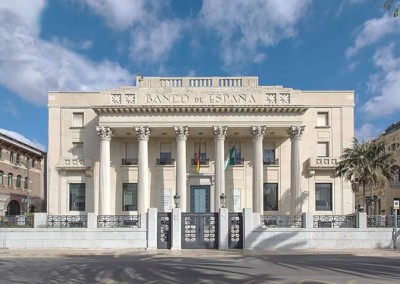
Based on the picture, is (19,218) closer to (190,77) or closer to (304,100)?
(190,77)

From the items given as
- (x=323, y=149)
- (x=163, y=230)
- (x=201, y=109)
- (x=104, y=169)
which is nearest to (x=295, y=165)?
(x=323, y=149)

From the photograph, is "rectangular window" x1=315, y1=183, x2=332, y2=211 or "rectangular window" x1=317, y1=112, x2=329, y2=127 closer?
"rectangular window" x1=315, y1=183, x2=332, y2=211

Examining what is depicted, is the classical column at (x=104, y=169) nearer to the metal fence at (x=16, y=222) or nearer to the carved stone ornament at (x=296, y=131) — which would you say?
the metal fence at (x=16, y=222)

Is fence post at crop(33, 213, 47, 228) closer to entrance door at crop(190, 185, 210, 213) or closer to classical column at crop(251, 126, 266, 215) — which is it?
entrance door at crop(190, 185, 210, 213)

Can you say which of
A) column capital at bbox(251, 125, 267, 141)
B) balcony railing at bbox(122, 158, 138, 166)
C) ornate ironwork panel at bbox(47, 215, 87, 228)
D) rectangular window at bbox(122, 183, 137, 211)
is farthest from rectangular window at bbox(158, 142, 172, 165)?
ornate ironwork panel at bbox(47, 215, 87, 228)

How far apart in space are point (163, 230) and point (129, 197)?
1586cm

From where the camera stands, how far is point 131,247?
2812cm

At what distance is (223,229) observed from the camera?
28062 mm

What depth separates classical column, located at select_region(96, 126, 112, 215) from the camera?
130 ft

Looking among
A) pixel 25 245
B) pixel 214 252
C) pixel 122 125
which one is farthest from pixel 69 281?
pixel 122 125

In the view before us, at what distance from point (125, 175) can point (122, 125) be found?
5645mm

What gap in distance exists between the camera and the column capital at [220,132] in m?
39.9

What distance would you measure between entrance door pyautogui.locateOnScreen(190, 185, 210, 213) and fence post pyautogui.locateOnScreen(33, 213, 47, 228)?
1640cm

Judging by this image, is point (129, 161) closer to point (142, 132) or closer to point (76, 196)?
point (142, 132)
